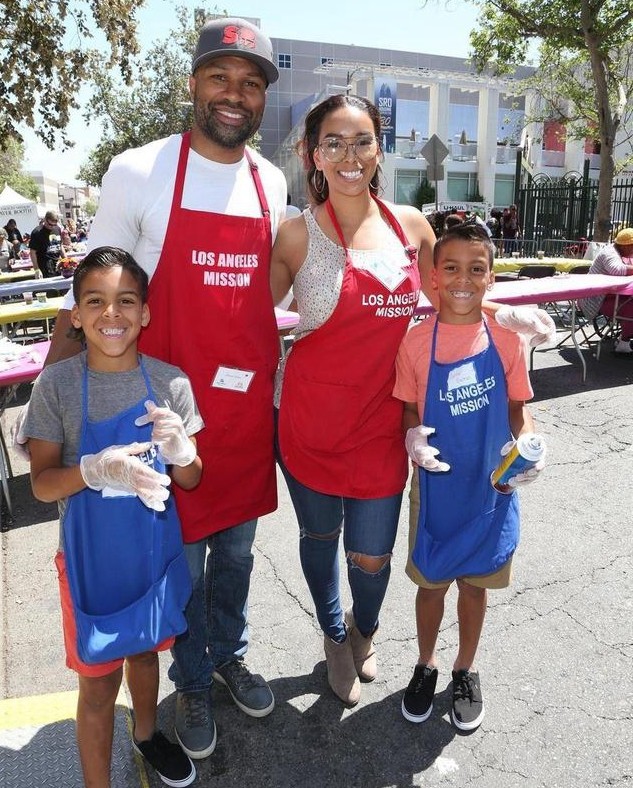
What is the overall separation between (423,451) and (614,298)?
234 inches

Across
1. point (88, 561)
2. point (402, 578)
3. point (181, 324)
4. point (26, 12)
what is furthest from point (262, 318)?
point (26, 12)

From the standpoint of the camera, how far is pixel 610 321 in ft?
23.6

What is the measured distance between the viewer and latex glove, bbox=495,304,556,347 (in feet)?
6.57

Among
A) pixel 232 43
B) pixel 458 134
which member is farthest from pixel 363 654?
pixel 458 134

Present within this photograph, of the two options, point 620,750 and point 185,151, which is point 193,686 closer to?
point 620,750

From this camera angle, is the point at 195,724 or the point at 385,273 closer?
the point at 385,273

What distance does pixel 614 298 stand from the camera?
6.98 metres

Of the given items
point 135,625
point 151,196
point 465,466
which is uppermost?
point 151,196

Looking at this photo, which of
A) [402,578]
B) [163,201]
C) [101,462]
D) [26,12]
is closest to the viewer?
[101,462]

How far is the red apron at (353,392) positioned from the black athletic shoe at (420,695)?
2.24 ft

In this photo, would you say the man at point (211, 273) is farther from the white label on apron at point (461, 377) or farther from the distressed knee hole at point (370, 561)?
the white label on apron at point (461, 377)

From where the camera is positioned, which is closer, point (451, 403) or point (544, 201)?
point (451, 403)

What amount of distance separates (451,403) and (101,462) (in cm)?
103

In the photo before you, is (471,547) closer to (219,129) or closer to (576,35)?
(219,129)
